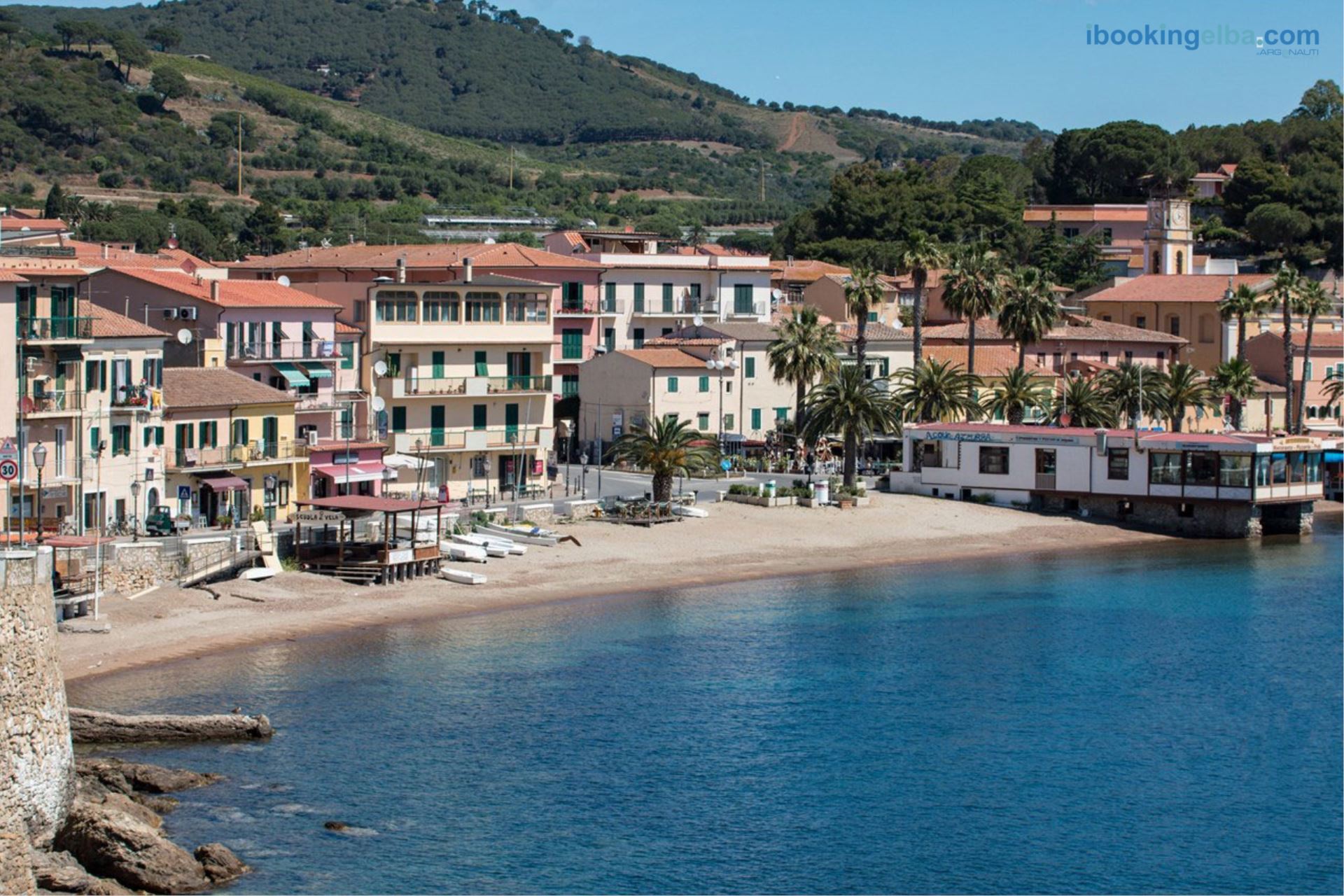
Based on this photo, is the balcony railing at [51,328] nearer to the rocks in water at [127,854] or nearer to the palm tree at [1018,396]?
the rocks in water at [127,854]

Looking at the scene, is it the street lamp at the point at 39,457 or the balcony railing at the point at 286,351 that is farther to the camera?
the balcony railing at the point at 286,351

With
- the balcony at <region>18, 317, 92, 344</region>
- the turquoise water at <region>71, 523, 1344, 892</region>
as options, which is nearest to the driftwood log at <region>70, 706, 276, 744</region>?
the turquoise water at <region>71, 523, 1344, 892</region>

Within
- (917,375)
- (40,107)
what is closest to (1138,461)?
(917,375)

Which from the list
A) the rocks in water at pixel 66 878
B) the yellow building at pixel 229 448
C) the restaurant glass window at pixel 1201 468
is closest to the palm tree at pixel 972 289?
the restaurant glass window at pixel 1201 468

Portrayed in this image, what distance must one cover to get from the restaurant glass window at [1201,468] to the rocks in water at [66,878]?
202ft

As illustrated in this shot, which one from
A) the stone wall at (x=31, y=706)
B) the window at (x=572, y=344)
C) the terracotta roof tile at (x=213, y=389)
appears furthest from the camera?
the window at (x=572, y=344)

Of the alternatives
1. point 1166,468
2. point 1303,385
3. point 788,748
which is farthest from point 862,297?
point 788,748

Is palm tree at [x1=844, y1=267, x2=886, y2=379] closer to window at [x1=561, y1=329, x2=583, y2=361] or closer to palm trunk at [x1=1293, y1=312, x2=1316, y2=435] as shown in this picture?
window at [x1=561, y1=329, x2=583, y2=361]

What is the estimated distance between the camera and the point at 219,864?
35.8 metres

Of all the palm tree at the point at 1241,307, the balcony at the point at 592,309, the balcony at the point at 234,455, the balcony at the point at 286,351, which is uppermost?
the palm tree at the point at 1241,307

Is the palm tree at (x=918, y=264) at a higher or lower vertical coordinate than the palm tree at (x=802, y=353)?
higher

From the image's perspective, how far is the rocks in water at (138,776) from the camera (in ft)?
132

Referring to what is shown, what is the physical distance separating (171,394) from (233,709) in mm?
21989

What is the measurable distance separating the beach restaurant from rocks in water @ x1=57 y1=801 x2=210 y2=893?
28.2 m
